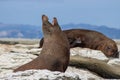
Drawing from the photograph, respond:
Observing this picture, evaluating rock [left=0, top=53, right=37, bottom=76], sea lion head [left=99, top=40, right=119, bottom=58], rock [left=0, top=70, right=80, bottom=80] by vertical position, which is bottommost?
sea lion head [left=99, top=40, right=119, bottom=58]

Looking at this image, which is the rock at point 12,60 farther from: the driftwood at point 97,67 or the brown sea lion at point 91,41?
the brown sea lion at point 91,41

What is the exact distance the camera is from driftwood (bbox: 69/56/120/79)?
455 inches

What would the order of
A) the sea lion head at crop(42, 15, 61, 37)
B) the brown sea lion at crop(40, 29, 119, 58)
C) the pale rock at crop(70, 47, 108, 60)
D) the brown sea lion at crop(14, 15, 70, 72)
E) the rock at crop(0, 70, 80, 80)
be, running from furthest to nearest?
the brown sea lion at crop(40, 29, 119, 58) < the pale rock at crop(70, 47, 108, 60) < the sea lion head at crop(42, 15, 61, 37) < the brown sea lion at crop(14, 15, 70, 72) < the rock at crop(0, 70, 80, 80)

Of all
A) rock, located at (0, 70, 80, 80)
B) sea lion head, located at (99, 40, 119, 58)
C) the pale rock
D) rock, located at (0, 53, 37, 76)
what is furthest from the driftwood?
sea lion head, located at (99, 40, 119, 58)

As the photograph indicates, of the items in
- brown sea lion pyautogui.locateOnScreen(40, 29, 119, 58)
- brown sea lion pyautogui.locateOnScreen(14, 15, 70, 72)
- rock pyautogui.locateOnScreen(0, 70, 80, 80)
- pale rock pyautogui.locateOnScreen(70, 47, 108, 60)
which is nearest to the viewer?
rock pyautogui.locateOnScreen(0, 70, 80, 80)

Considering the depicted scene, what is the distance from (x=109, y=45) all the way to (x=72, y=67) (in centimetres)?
829

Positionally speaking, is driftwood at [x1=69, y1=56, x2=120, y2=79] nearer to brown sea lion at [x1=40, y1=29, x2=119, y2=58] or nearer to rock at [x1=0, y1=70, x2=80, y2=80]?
rock at [x1=0, y1=70, x2=80, y2=80]

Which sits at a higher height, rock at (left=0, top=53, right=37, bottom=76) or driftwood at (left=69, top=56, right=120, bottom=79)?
rock at (left=0, top=53, right=37, bottom=76)

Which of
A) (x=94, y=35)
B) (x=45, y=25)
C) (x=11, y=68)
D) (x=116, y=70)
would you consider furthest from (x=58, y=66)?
(x=94, y=35)

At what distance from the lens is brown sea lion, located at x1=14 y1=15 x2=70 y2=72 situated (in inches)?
375

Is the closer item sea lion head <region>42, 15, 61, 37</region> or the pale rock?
sea lion head <region>42, 15, 61, 37</region>

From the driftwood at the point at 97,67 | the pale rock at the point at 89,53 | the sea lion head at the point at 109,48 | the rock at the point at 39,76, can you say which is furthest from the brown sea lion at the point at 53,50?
the sea lion head at the point at 109,48

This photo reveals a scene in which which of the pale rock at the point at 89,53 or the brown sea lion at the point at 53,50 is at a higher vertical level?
the brown sea lion at the point at 53,50

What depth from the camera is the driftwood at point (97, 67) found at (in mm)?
11558
